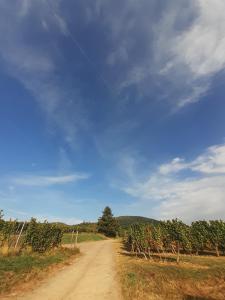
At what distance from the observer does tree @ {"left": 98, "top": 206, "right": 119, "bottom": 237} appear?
277 ft

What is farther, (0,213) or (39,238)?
(39,238)

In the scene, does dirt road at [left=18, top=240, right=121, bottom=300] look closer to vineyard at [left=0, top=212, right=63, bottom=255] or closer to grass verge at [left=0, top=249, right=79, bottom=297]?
grass verge at [left=0, top=249, right=79, bottom=297]

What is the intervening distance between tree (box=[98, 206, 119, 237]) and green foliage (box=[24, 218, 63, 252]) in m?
56.5

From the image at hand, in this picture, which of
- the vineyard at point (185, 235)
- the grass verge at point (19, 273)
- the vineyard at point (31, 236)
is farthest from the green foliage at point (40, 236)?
the vineyard at point (185, 235)

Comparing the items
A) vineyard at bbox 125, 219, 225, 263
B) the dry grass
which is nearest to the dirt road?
the dry grass

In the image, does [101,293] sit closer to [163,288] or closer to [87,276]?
[163,288]

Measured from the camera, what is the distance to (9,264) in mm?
15562

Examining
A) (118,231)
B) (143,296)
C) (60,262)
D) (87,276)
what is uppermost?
(118,231)

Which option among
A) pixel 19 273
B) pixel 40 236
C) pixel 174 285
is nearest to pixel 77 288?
pixel 19 273

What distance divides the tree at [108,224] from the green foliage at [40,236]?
56.5 meters

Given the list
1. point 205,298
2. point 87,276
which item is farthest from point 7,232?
point 205,298

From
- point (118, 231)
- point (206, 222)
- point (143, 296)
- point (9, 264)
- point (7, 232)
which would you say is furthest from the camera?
point (118, 231)

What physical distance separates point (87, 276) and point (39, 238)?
37.8ft

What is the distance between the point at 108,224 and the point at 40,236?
61792mm
